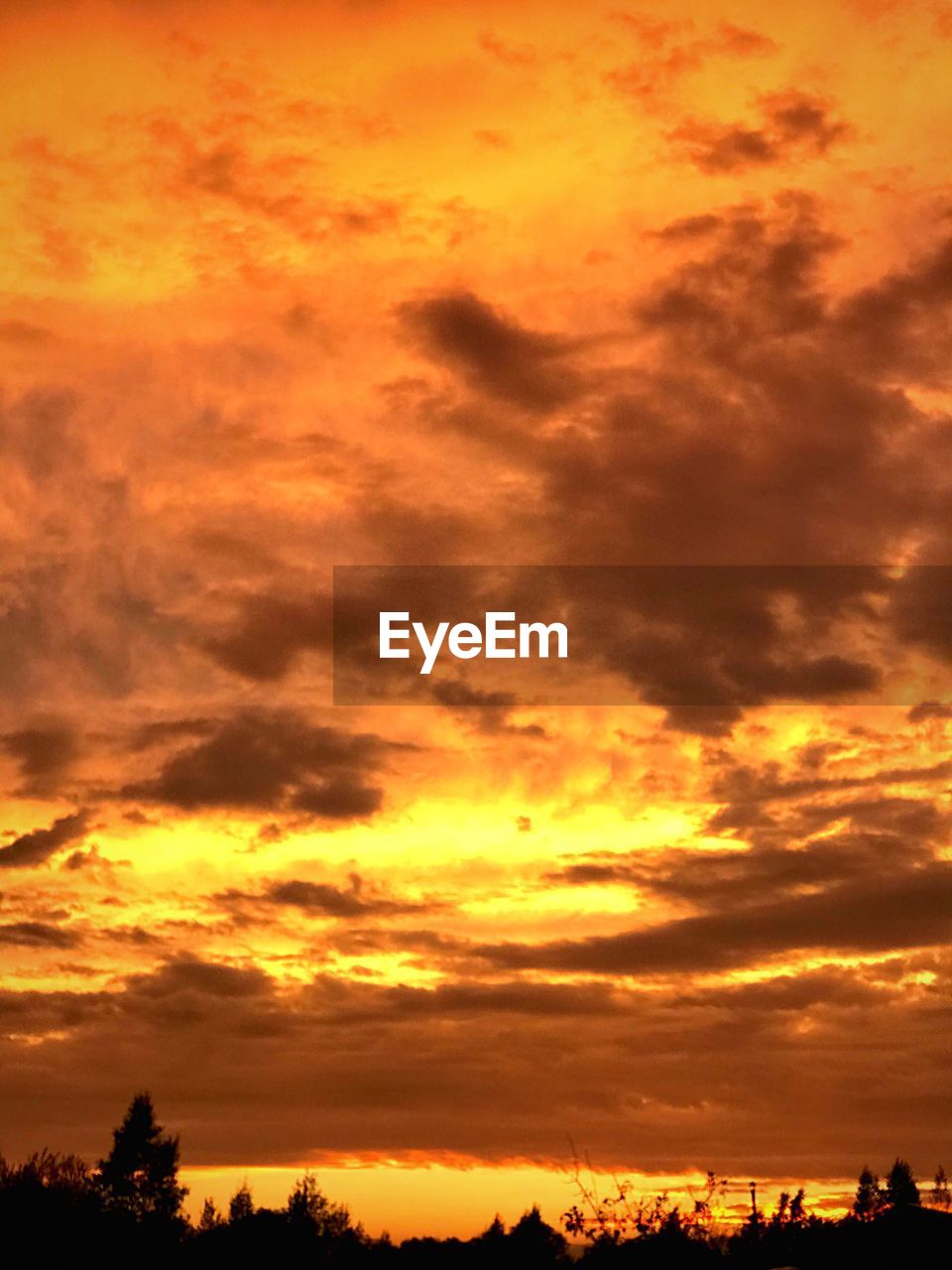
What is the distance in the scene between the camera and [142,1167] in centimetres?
12588

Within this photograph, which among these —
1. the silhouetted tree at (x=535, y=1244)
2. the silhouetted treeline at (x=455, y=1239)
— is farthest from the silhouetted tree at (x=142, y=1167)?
the silhouetted tree at (x=535, y=1244)

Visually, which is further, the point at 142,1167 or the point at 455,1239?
the point at 142,1167

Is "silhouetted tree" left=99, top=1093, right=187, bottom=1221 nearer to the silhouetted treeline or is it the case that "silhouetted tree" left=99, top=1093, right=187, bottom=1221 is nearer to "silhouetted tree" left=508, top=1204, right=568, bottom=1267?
the silhouetted treeline

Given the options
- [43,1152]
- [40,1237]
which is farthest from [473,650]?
[43,1152]

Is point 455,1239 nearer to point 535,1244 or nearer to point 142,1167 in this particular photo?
point 535,1244

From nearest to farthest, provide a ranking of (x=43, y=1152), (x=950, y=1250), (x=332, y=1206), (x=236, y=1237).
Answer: (x=950, y=1250) < (x=236, y=1237) < (x=43, y=1152) < (x=332, y=1206)

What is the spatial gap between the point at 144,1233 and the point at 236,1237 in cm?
587

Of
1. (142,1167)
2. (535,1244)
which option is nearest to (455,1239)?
(535,1244)

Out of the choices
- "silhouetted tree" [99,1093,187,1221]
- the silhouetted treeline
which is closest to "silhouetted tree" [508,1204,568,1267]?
the silhouetted treeline

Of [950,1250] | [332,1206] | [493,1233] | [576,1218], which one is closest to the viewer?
[576,1218]

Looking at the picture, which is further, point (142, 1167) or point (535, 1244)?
point (142, 1167)

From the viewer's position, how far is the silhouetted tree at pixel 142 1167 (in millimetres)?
120375

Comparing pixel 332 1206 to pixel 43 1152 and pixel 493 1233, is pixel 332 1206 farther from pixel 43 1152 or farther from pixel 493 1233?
pixel 493 1233

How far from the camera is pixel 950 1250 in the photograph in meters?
33.6
